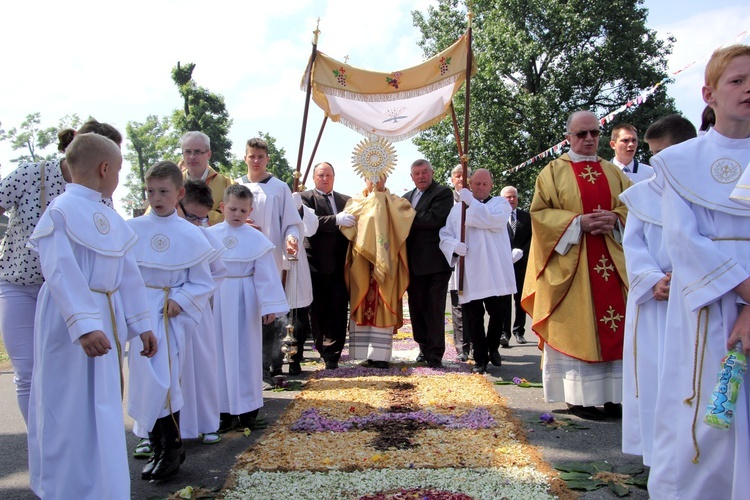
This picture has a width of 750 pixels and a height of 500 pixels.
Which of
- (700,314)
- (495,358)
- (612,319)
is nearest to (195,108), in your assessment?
(495,358)

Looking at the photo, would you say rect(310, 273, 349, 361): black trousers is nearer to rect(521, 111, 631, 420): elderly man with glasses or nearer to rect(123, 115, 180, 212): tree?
rect(521, 111, 631, 420): elderly man with glasses

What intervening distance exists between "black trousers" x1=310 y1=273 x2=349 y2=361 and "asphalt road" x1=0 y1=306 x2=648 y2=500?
150cm

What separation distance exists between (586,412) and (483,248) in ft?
10.1

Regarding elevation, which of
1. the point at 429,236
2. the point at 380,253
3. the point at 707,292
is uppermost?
the point at 429,236

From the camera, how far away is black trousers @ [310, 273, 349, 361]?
8062 mm

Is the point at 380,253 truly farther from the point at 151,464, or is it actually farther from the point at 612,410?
the point at 151,464

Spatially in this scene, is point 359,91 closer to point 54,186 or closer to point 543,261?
point 543,261

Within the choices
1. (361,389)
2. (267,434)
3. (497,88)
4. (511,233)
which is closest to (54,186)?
(267,434)

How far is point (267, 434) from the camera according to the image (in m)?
4.99

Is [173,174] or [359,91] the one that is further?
[359,91]

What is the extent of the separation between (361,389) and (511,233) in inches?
189

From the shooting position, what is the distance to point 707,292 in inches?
108

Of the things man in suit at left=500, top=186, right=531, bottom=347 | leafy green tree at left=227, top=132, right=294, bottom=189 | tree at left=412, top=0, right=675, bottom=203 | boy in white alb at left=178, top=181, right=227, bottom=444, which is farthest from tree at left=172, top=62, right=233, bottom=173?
boy in white alb at left=178, top=181, right=227, bottom=444

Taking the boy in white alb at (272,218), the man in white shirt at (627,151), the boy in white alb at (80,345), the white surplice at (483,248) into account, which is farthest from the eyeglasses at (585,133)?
the boy in white alb at (80,345)
